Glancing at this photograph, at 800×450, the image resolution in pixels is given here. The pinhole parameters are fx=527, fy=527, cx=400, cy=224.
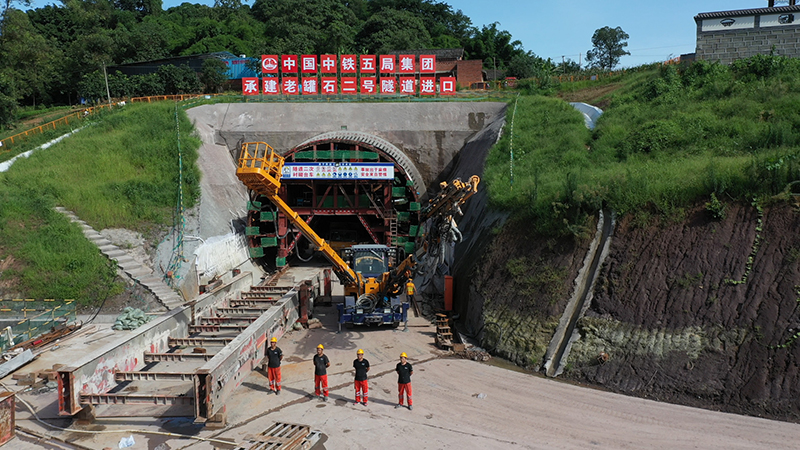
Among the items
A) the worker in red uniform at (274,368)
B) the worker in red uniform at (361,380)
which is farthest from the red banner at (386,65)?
the worker in red uniform at (361,380)

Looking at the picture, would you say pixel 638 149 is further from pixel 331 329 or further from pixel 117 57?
pixel 117 57

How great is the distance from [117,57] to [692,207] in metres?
56.5

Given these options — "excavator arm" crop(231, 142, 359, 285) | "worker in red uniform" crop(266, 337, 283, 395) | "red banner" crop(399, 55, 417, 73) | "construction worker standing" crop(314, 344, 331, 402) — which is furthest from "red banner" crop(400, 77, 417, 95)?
"construction worker standing" crop(314, 344, 331, 402)

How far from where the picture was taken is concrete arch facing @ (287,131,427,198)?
25.0 metres

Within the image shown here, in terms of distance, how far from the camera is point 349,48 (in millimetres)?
55000

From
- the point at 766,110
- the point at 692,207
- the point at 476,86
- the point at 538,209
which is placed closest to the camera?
the point at 692,207

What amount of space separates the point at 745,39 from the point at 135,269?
94.3 feet

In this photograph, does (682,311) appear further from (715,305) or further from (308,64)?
(308,64)

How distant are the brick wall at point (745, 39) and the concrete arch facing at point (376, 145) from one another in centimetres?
1519

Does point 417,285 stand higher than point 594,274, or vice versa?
point 594,274

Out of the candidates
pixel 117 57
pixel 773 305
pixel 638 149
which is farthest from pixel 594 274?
pixel 117 57

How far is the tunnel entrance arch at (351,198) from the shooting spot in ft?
79.2

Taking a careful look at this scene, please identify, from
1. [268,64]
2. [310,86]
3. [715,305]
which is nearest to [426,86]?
[310,86]

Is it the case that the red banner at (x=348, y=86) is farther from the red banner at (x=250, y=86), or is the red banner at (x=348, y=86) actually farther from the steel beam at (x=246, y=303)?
the steel beam at (x=246, y=303)
